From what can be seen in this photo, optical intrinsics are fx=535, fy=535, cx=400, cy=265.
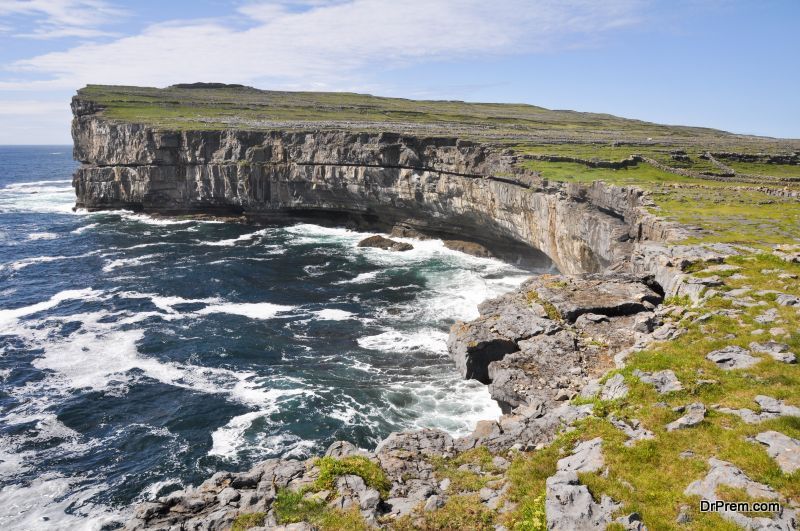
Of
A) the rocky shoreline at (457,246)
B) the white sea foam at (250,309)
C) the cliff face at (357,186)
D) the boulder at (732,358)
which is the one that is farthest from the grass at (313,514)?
the white sea foam at (250,309)

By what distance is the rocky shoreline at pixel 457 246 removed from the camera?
16.4 metres

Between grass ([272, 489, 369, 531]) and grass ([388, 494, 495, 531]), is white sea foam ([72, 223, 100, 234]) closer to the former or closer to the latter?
grass ([272, 489, 369, 531])

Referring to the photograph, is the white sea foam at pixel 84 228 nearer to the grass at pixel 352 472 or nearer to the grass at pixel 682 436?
the grass at pixel 352 472

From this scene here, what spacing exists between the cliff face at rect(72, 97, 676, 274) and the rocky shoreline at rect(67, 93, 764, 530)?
0.20m

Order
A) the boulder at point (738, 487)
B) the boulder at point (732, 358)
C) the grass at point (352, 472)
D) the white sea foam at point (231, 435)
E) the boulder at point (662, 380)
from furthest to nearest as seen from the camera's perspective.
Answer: the white sea foam at point (231, 435) < the boulder at point (732, 358) < the grass at point (352, 472) < the boulder at point (662, 380) < the boulder at point (738, 487)

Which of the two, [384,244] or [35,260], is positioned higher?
[384,244]

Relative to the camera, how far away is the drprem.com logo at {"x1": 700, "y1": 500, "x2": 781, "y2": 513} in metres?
10.9

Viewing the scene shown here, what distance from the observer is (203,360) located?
1438 inches

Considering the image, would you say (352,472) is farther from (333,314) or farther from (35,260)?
(35,260)

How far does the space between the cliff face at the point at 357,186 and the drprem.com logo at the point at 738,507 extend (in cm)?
2633

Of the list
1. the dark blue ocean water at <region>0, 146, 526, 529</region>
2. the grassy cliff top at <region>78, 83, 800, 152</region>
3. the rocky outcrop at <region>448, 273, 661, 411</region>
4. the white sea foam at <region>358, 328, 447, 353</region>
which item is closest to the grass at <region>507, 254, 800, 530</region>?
the rocky outcrop at <region>448, 273, 661, 411</region>

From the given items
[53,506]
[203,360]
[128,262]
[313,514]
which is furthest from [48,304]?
[313,514]

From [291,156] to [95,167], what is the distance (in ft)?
123

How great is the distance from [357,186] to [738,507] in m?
63.0
